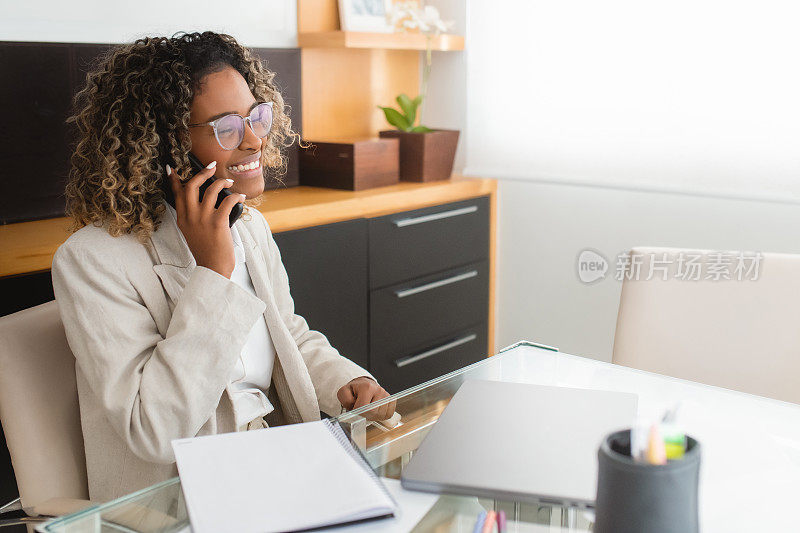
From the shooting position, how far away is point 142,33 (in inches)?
101

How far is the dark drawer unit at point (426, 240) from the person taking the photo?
2.79 meters

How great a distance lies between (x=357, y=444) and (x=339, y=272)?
1.50 metres

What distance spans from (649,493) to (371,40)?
8.07ft

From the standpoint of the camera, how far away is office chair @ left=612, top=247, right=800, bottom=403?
5.59 ft

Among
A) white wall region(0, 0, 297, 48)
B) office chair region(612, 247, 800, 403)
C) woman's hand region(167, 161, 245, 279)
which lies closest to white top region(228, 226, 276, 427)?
woman's hand region(167, 161, 245, 279)

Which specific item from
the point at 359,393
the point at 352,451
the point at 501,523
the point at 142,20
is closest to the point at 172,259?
the point at 359,393

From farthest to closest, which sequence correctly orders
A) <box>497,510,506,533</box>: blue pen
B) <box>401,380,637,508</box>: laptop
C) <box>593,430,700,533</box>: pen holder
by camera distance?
<box>401,380,637,508</box>: laptop
<box>497,510,506,533</box>: blue pen
<box>593,430,700,533</box>: pen holder

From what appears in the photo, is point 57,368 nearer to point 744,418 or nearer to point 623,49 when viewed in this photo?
point 744,418

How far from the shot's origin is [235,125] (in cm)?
153

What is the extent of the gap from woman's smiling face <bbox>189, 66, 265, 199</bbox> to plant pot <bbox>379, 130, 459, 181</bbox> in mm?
1513

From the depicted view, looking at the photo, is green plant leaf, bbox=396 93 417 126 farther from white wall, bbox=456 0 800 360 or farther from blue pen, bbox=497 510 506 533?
blue pen, bbox=497 510 506 533

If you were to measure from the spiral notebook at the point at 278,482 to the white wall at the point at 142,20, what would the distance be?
63.5 inches

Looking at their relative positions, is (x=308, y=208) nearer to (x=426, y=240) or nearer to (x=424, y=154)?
(x=426, y=240)

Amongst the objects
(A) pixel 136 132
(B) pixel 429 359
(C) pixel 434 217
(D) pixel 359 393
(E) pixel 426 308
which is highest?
(A) pixel 136 132
